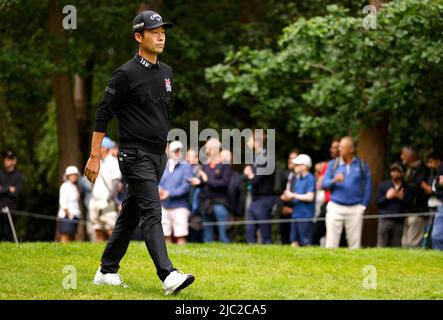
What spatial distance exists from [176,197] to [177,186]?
20 centimetres

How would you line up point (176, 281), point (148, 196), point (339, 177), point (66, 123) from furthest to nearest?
point (66, 123), point (339, 177), point (148, 196), point (176, 281)

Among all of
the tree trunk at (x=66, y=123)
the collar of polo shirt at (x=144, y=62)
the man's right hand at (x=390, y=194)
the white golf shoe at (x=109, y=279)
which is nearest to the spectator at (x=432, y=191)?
the man's right hand at (x=390, y=194)

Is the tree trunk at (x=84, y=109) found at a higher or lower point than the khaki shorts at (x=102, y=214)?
higher

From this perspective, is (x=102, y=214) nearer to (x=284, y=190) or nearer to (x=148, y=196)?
(x=284, y=190)

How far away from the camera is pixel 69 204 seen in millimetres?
18922

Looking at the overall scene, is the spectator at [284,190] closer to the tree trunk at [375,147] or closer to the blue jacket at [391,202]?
the blue jacket at [391,202]

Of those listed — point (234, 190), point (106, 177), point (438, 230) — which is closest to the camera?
point (438, 230)

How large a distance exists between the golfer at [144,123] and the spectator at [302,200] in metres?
8.46

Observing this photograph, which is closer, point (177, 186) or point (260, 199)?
point (177, 186)

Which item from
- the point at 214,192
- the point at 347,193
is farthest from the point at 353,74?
the point at 214,192

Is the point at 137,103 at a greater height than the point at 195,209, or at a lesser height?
greater

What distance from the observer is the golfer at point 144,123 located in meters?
9.60
